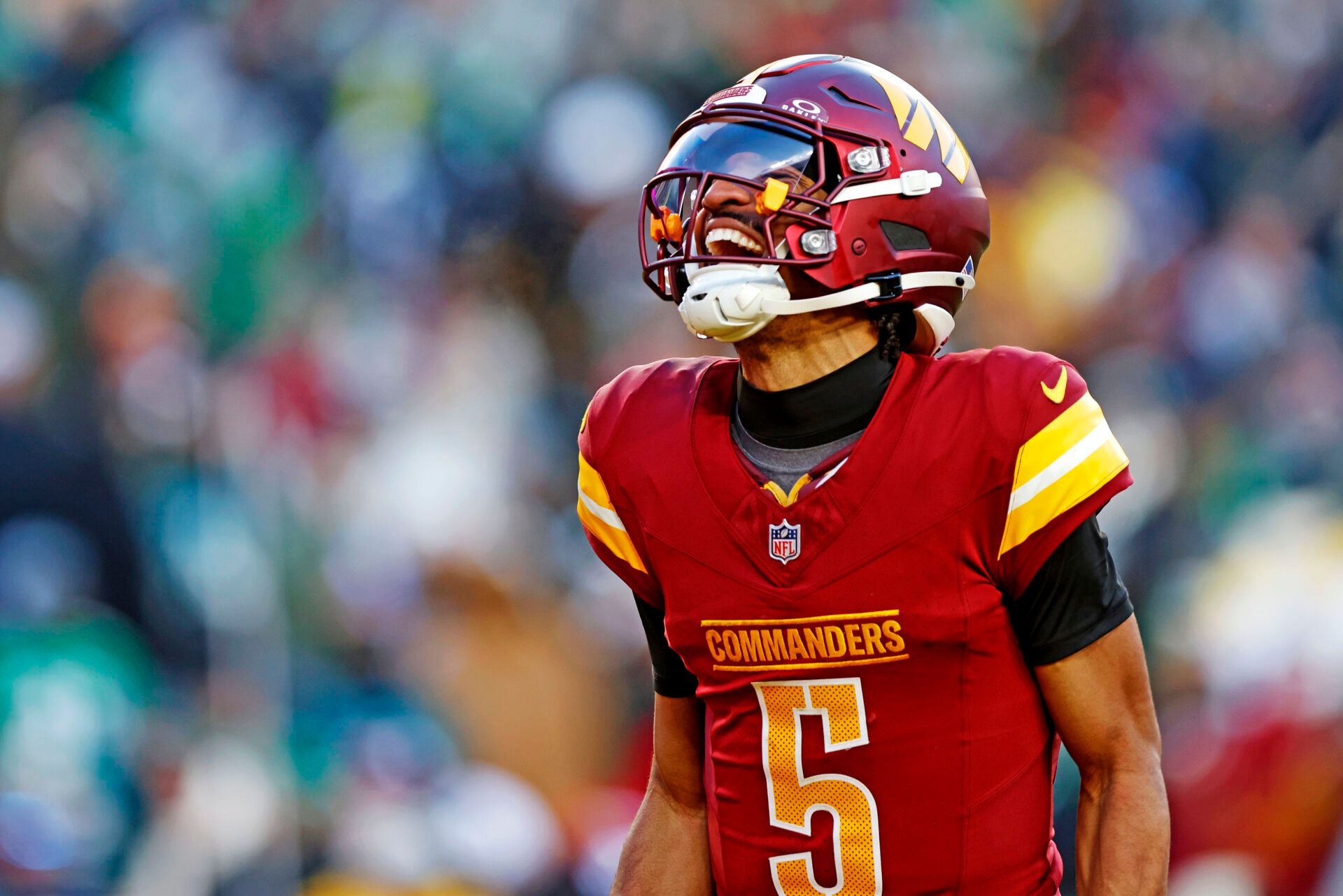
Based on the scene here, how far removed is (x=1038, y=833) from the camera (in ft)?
5.22

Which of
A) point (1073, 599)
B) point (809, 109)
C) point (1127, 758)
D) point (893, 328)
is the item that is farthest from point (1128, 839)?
point (809, 109)

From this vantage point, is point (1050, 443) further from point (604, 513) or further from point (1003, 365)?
point (604, 513)

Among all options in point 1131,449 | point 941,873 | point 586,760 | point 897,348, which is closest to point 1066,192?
point 1131,449

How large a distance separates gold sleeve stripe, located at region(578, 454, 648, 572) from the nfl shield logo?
0.69 feet

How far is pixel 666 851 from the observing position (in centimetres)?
181

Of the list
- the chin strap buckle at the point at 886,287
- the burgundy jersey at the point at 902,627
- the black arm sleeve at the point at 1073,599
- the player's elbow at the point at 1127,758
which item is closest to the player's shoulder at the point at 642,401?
the burgundy jersey at the point at 902,627

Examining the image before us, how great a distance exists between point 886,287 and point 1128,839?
65 cm

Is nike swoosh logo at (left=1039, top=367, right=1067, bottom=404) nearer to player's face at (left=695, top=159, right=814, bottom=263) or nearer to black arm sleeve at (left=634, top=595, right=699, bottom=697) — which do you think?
player's face at (left=695, top=159, right=814, bottom=263)

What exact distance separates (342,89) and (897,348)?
2.79 metres

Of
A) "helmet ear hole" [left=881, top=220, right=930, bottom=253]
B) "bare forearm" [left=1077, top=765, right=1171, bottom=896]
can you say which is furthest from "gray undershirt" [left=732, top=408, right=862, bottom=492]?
"bare forearm" [left=1077, top=765, right=1171, bottom=896]

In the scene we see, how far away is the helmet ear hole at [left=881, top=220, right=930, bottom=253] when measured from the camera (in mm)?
1638

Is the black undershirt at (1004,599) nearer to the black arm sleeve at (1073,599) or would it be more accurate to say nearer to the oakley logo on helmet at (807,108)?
the black arm sleeve at (1073,599)

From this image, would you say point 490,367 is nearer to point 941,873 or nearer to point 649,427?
point 649,427

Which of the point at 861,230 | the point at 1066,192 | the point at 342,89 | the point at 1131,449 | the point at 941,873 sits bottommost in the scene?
the point at 941,873
